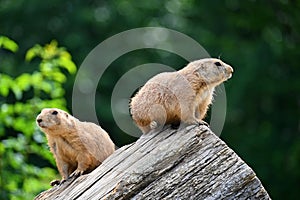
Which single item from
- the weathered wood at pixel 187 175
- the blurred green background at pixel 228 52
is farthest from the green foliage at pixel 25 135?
the blurred green background at pixel 228 52

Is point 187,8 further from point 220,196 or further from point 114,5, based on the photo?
point 220,196

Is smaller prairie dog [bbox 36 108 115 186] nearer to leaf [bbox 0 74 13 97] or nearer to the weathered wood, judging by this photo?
the weathered wood

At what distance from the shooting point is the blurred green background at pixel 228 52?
1744cm

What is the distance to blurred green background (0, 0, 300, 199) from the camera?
1744cm

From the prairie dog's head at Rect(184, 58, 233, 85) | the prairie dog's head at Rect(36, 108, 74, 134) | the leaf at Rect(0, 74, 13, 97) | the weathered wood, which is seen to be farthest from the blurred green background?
the weathered wood

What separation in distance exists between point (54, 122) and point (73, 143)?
216 mm

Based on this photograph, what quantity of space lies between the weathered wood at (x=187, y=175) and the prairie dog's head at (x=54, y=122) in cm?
124

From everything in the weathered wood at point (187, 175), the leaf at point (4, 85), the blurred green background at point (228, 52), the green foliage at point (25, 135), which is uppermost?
the blurred green background at point (228, 52)

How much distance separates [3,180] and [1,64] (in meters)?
Answer: 9.87

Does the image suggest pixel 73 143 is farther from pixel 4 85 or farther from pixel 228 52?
pixel 228 52

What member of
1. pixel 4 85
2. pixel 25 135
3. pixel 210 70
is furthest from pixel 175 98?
pixel 25 135

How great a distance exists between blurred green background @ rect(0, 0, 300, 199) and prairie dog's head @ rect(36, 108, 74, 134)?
9164mm

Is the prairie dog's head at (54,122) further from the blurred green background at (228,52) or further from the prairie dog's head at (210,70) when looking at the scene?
the blurred green background at (228,52)

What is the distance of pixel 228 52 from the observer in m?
17.9
